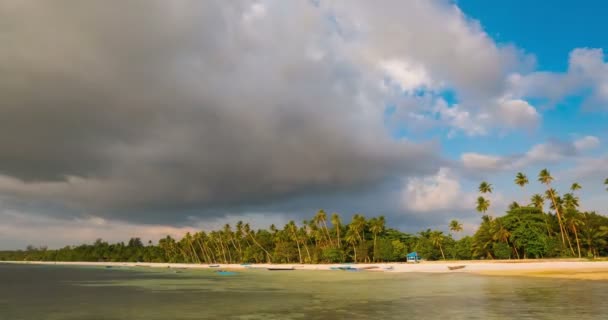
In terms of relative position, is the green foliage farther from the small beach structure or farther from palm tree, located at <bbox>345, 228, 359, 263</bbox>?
palm tree, located at <bbox>345, 228, 359, 263</bbox>

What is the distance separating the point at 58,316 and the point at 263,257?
487 ft

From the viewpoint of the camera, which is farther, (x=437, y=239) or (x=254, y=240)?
(x=254, y=240)

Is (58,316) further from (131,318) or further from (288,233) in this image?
(288,233)

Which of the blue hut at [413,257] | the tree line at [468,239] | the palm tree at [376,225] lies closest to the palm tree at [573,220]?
the tree line at [468,239]

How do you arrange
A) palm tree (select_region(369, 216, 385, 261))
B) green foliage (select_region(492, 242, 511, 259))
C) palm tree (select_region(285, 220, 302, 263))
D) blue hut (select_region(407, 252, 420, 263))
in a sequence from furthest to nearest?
palm tree (select_region(285, 220, 302, 263)) → palm tree (select_region(369, 216, 385, 261)) → blue hut (select_region(407, 252, 420, 263)) → green foliage (select_region(492, 242, 511, 259))

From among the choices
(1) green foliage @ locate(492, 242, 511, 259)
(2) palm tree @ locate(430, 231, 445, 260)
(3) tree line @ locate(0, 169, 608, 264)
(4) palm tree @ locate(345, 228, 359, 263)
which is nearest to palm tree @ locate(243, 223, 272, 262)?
(3) tree line @ locate(0, 169, 608, 264)

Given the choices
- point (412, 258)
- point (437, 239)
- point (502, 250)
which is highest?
point (437, 239)

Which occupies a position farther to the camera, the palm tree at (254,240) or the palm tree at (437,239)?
the palm tree at (254,240)

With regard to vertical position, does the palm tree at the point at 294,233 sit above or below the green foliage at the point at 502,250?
above

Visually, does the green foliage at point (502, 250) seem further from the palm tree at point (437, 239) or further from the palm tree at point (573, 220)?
the palm tree at point (437, 239)

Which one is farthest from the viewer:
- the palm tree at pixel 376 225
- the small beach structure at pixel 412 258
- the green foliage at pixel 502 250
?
the palm tree at pixel 376 225

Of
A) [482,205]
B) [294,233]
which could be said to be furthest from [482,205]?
[294,233]

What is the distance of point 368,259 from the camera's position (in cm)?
13812

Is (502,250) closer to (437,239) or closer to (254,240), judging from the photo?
(437,239)
